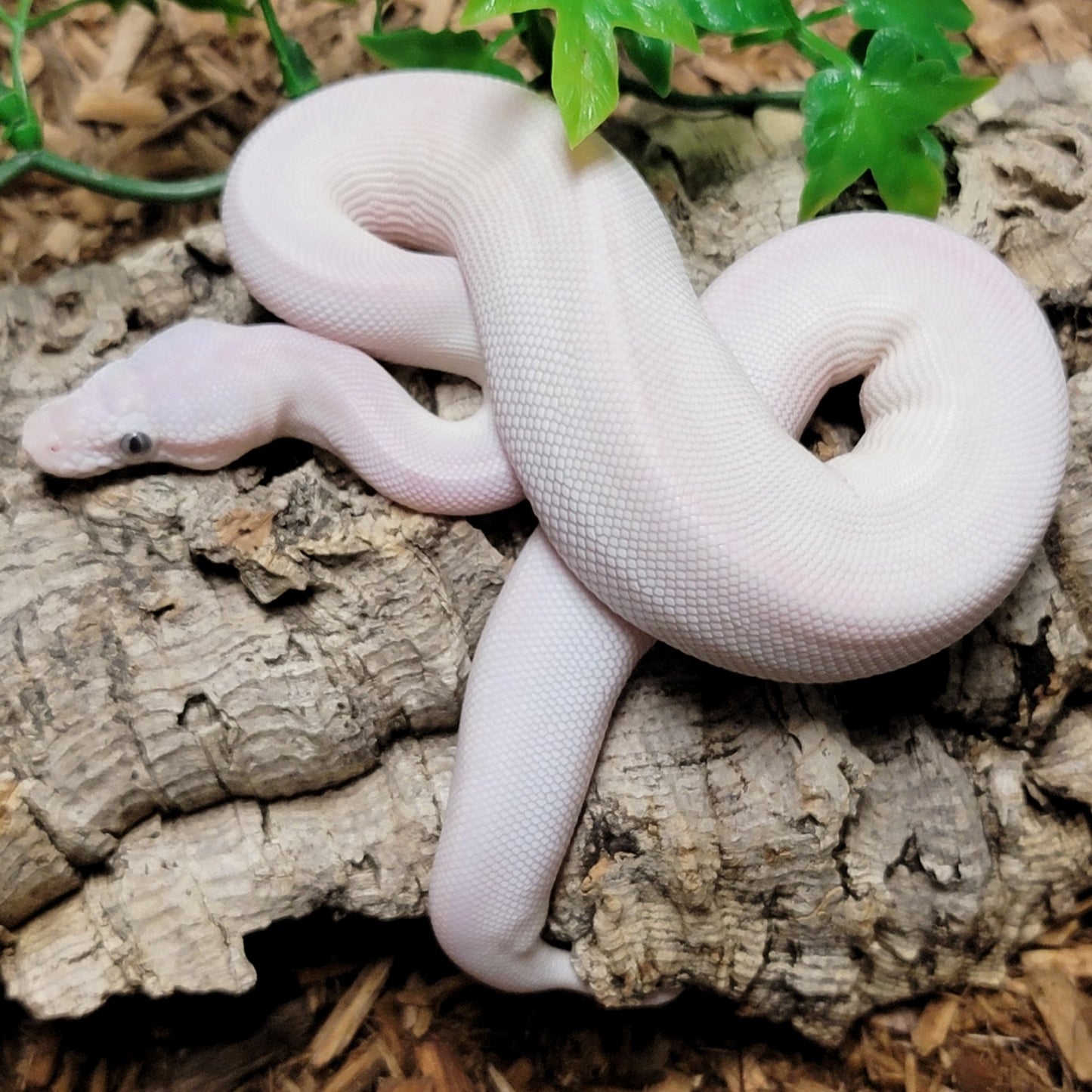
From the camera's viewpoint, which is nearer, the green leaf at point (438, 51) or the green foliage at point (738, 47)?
the green foliage at point (738, 47)

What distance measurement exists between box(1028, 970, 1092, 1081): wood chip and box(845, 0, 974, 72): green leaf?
6.05 feet

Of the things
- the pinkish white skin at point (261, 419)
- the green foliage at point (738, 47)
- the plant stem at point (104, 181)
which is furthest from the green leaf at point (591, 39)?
the plant stem at point (104, 181)

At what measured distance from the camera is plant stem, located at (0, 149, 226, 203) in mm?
2062

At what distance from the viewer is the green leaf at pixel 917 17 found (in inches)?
74.6

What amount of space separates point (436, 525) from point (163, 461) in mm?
536

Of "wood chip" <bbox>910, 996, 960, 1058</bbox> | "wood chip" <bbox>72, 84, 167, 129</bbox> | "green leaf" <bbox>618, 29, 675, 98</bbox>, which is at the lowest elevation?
"wood chip" <bbox>910, 996, 960, 1058</bbox>

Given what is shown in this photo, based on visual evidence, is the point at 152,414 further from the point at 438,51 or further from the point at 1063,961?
the point at 1063,961

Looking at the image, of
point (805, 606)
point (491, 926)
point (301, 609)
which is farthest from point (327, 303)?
point (491, 926)

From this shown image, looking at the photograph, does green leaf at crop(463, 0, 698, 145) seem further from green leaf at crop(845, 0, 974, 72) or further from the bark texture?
the bark texture

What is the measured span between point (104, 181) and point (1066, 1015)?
106 inches

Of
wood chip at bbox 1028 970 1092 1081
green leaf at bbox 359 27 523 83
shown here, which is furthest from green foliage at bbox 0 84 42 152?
wood chip at bbox 1028 970 1092 1081

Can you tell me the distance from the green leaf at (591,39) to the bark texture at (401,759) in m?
0.75

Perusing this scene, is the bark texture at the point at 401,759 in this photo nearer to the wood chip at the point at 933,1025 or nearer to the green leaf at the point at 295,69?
the wood chip at the point at 933,1025

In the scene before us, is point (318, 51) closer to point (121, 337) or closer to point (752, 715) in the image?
point (121, 337)
